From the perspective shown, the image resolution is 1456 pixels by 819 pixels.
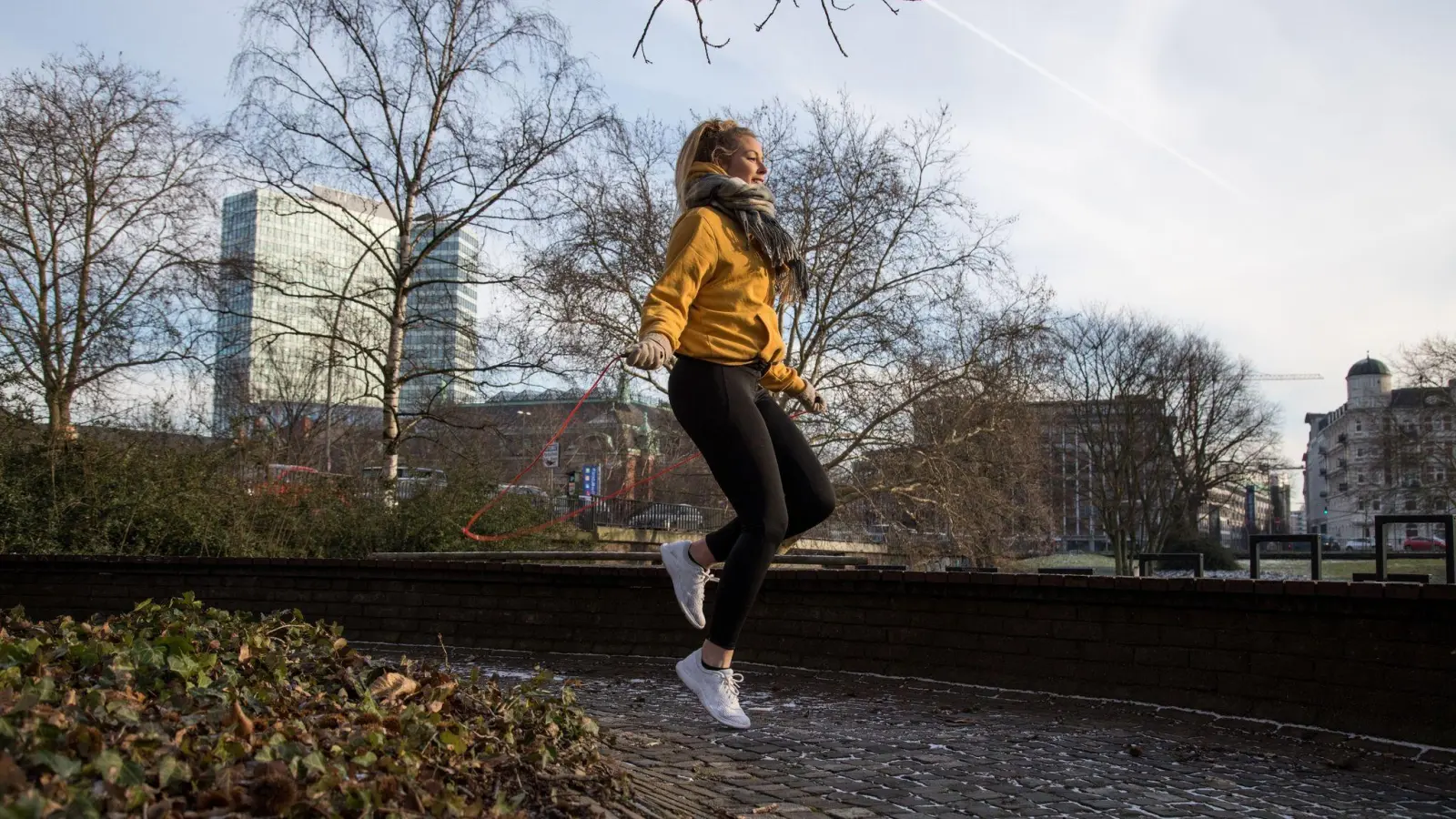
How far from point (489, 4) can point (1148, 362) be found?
37.1 meters

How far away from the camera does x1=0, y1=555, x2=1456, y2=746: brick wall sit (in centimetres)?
453

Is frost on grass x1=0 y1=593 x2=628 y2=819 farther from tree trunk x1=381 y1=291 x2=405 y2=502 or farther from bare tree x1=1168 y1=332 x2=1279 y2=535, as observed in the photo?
bare tree x1=1168 y1=332 x2=1279 y2=535

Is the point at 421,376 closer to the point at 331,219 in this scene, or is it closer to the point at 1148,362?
the point at 331,219

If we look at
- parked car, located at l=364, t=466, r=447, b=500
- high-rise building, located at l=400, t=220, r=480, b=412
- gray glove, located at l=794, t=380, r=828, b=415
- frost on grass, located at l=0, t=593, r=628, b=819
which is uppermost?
high-rise building, located at l=400, t=220, r=480, b=412

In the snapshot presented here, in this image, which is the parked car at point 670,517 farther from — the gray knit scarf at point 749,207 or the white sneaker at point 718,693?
the gray knit scarf at point 749,207

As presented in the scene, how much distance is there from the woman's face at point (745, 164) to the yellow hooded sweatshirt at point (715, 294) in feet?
0.96

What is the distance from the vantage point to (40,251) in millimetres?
20500

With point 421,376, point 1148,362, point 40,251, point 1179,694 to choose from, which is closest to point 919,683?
point 1179,694

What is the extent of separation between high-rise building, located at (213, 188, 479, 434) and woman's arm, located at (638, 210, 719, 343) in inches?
703

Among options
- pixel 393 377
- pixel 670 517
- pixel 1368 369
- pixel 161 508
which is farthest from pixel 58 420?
pixel 1368 369

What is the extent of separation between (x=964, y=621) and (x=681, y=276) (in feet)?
9.53

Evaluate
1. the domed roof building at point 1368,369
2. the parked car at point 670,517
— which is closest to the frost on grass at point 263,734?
the parked car at point 670,517

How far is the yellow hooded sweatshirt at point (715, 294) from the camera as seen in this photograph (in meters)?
4.15

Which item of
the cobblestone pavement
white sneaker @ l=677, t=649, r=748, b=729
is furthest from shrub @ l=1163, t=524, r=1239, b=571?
white sneaker @ l=677, t=649, r=748, b=729
